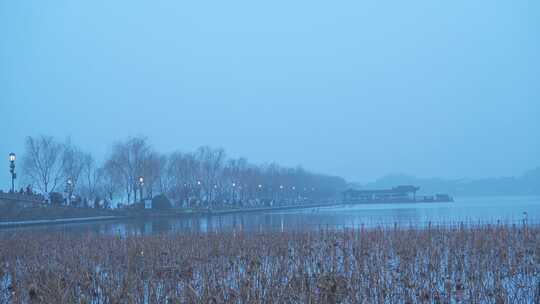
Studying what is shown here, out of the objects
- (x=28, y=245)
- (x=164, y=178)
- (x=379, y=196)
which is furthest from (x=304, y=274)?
(x=379, y=196)

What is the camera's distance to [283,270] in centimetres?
977

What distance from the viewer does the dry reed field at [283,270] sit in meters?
7.56

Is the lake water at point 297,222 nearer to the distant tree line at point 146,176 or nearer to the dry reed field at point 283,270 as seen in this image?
the dry reed field at point 283,270

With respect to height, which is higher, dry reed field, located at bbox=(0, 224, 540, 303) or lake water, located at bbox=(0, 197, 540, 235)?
dry reed field, located at bbox=(0, 224, 540, 303)

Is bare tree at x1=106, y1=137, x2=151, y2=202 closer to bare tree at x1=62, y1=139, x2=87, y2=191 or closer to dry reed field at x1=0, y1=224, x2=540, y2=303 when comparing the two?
bare tree at x1=62, y1=139, x2=87, y2=191

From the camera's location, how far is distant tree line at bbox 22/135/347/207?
64694 millimetres

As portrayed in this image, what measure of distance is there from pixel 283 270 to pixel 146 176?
56.0 m

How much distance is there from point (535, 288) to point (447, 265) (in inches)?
107

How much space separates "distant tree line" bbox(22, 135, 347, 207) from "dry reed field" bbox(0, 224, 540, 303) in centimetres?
4251

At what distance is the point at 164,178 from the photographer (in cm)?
8144

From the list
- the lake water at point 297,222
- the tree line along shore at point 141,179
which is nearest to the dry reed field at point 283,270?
the lake water at point 297,222

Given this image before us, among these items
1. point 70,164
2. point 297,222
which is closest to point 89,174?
point 70,164

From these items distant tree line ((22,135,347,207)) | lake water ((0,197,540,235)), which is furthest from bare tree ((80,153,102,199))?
lake water ((0,197,540,235))

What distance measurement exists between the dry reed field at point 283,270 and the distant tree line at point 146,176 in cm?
4251
